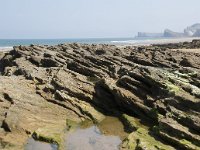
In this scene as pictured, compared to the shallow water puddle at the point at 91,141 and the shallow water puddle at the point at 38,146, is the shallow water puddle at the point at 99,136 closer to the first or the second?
the shallow water puddle at the point at 91,141

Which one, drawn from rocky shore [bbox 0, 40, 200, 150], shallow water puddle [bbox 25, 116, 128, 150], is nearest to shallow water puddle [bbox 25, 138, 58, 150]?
shallow water puddle [bbox 25, 116, 128, 150]

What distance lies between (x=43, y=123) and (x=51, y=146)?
18.0 ft

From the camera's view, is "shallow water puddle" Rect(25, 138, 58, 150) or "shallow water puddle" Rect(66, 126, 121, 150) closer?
"shallow water puddle" Rect(25, 138, 58, 150)

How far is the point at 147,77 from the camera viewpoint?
131 feet

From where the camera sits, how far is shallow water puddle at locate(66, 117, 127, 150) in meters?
28.9

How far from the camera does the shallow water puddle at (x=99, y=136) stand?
28875 mm

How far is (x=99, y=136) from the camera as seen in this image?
1257 inches

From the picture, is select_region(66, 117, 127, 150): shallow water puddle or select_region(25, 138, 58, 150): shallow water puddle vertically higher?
select_region(25, 138, 58, 150): shallow water puddle

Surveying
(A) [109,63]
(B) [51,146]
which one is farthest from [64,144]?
(A) [109,63]

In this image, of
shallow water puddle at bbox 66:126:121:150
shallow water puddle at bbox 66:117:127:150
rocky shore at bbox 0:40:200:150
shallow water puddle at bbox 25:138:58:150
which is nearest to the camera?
shallow water puddle at bbox 25:138:58:150

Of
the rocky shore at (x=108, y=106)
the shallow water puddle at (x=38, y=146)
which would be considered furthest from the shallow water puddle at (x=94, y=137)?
the rocky shore at (x=108, y=106)

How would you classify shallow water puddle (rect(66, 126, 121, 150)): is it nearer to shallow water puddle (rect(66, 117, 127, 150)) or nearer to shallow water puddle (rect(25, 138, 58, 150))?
shallow water puddle (rect(66, 117, 127, 150))

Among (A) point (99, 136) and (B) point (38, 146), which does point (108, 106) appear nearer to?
(A) point (99, 136)

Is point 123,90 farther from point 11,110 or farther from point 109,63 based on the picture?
point 109,63
